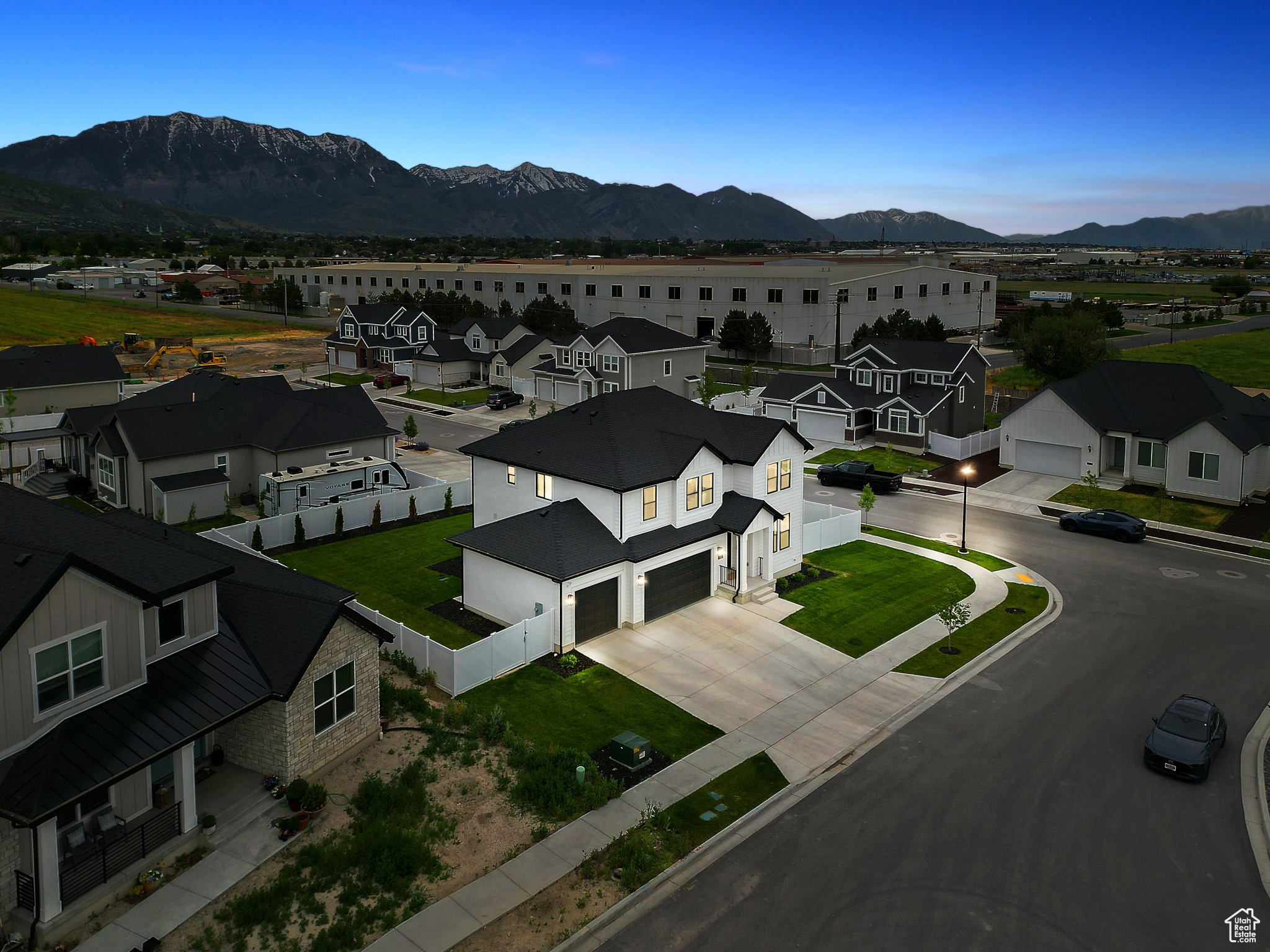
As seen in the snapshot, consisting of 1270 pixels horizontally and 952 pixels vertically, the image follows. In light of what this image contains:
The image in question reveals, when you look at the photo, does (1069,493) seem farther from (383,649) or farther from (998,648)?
(383,649)

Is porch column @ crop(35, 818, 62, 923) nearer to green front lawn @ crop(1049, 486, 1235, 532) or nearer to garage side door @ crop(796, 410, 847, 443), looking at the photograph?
green front lawn @ crop(1049, 486, 1235, 532)

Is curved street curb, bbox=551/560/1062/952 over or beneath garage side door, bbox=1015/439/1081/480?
beneath

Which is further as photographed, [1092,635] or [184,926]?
[1092,635]

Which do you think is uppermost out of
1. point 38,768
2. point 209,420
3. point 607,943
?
point 209,420

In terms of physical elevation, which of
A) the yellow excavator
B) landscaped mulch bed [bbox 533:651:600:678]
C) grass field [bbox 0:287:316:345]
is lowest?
landscaped mulch bed [bbox 533:651:600:678]

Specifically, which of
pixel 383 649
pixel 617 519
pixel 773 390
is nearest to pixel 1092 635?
pixel 617 519

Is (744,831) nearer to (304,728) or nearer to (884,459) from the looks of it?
(304,728)

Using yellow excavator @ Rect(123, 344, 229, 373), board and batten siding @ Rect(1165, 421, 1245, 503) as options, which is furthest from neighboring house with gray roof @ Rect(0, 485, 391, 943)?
yellow excavator @ Rect(123, 344, 229, 373)

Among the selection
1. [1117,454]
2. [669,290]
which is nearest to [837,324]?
[669,290]
